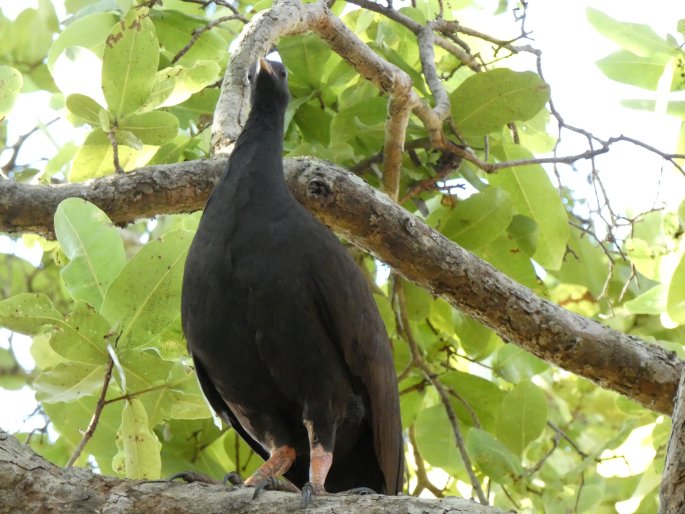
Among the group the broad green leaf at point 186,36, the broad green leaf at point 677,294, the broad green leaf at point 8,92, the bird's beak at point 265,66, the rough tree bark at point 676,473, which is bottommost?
the rough tree bark at point 676,473

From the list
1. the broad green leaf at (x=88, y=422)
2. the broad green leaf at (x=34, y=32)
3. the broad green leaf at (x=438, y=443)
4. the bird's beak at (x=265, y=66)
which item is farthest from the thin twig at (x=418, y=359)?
the broad green leaf at (x=34, y=32)

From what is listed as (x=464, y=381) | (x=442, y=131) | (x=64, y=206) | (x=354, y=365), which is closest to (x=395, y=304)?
(x=464, y=381)

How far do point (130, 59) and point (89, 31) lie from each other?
40.5 inches

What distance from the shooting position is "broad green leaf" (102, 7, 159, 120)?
12.9 ft

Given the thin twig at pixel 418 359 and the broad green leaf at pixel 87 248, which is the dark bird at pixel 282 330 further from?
the thin twig at pixel 418 359

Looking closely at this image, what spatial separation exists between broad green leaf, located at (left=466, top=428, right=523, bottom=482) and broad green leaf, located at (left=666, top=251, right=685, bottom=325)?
957mm

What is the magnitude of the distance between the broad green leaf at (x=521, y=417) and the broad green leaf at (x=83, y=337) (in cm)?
200

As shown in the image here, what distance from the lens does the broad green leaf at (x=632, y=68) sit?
491 cm

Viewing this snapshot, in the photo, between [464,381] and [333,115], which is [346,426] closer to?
[464,381]

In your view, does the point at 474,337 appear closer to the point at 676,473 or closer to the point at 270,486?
the point at 270,486

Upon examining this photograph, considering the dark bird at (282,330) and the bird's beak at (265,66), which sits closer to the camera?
the dark bird at (282,330)

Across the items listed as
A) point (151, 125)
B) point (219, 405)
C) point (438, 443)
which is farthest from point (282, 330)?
point (438, 443)

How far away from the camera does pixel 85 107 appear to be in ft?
13.0

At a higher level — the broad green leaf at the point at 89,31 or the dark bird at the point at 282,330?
the broad green leaf at the point at 89,31
